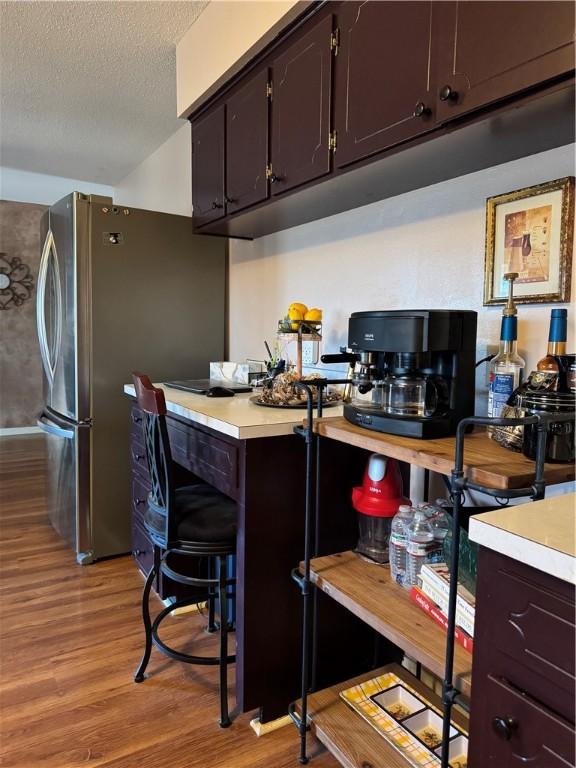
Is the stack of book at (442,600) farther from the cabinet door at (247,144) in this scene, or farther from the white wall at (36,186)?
the white wall at (36,186)

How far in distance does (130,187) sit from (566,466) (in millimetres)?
4644

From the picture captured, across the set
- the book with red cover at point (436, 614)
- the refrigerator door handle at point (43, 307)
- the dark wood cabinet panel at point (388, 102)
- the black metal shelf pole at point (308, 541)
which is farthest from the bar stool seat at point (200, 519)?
the refrigerator door handle at point (43, 307)

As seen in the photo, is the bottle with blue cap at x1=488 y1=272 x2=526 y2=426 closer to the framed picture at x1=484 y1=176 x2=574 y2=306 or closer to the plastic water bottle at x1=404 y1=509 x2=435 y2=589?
the framed picture at x1=484 y1=176 x2=574 y2=306

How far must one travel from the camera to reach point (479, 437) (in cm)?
113

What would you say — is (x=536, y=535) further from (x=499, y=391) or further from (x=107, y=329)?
(x=107, y=329)

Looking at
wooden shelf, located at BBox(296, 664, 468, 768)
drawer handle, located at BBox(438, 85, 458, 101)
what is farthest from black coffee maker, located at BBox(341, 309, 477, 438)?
wooden shelf, located at BBox(296, 664, 468, 768)

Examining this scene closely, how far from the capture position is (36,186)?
17.0ft

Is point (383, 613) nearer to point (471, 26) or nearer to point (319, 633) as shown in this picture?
point (319, 633)

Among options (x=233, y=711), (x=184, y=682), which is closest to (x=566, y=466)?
(x=233, y=711)

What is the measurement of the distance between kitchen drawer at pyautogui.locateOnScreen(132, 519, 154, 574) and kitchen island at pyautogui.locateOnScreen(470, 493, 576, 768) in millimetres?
1679

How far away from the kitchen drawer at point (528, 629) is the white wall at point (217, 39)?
1.75 m

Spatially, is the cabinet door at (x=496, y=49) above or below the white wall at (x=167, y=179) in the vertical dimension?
below

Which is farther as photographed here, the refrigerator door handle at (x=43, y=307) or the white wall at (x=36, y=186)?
the white wall at (x=36, y=186)

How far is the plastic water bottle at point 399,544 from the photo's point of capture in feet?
4.18
